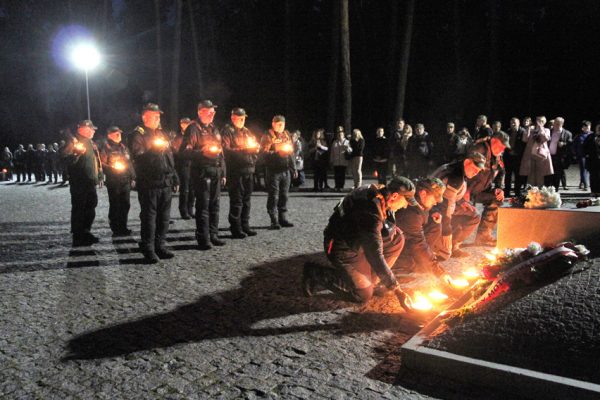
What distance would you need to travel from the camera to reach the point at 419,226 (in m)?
6.36

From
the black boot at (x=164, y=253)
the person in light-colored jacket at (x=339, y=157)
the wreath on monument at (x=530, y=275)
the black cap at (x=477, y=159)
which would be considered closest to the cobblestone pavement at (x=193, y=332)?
the black boot at (x=164, y=253)

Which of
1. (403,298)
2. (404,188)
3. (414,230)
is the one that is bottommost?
(403,298)

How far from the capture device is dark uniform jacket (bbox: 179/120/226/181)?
26.3 feet

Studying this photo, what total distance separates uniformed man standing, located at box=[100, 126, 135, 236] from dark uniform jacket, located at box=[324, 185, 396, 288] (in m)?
5.13

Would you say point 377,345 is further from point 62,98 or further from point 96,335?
point 62,98

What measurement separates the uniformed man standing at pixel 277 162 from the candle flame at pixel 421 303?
447 cm

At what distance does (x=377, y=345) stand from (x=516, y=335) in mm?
1062

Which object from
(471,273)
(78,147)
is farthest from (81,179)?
(471,273)

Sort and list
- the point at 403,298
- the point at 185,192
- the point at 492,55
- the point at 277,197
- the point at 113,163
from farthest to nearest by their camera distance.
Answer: the point at 492,55
the point at 185,192
the point at 277,197
the point at 113,163
the point at 403,298

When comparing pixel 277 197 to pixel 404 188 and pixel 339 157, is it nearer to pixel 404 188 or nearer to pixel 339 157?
pixel 404 188

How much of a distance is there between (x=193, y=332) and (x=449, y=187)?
157 inches

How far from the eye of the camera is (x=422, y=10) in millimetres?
29797

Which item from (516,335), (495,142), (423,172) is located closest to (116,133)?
(495,142)

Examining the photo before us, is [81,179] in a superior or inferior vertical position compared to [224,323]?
superior
